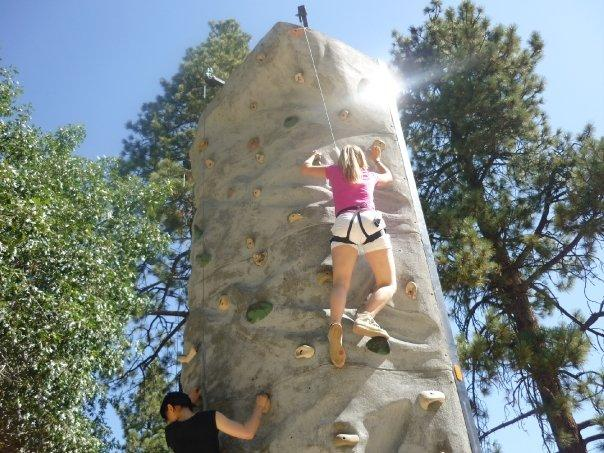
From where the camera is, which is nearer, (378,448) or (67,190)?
(378,448)

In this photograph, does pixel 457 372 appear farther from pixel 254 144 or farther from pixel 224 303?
pixel 254 144

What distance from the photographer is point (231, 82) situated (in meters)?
6.16

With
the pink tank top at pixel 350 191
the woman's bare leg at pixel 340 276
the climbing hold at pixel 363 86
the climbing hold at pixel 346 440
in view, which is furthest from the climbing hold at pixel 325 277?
the climbing hold at pixel 363 86

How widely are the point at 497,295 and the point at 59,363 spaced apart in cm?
500

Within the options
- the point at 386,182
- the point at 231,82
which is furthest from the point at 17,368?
the point at 386,182

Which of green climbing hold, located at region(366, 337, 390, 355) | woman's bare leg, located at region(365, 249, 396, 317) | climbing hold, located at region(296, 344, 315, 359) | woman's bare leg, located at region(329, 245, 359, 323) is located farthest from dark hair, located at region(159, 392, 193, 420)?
woman's bare leg, located at region(365, 249, 396, 317)

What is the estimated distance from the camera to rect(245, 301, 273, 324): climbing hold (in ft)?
13.4

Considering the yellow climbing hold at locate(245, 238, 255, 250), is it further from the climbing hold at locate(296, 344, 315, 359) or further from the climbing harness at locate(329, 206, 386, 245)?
the climbing hold at locate(296, 344, 315, 359)

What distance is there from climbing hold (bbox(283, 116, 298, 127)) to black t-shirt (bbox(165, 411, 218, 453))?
2.57m

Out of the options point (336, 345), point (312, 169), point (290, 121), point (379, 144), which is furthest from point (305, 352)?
point (290, 121)

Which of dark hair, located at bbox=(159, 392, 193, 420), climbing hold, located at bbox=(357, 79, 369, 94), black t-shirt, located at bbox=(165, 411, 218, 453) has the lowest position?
black t-shirt, located at bbox=(165, 411, 218, 453)

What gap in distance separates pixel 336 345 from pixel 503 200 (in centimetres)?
588

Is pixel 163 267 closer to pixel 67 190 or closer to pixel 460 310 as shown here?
pixel 67 190

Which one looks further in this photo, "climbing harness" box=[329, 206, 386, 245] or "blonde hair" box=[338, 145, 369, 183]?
"blonde hair" box=[338, 145, 369, 183]
